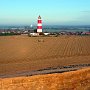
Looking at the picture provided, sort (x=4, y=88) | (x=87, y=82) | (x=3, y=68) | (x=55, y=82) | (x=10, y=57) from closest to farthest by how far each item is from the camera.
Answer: (x=4, y=88)
(x=55, y=82)
(x=87, y=82)
(x=3, y=68)
(x=10, y=57)

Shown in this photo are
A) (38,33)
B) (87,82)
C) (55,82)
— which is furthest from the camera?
(38,33)

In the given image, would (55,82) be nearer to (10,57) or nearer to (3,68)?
(3,68)

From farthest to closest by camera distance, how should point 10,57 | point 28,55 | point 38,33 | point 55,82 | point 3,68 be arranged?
point 38,33
point 28,55
point 10,57
point 3,68
point 55,82

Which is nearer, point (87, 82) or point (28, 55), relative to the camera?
point (87, 82)

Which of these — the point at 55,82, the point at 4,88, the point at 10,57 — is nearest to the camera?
the point at 4,88

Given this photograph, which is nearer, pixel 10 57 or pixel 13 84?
pixel 13 84

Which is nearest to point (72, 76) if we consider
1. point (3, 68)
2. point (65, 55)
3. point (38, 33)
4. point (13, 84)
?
point (13, 84)

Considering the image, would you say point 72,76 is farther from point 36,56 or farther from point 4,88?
point 36,56

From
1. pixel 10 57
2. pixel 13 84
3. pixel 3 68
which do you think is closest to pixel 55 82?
pixel 13 84
